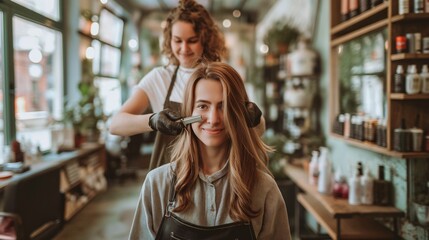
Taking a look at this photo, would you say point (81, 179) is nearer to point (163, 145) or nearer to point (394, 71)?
point (163, 145)

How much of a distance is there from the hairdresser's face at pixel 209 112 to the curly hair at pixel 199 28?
0.33 metres

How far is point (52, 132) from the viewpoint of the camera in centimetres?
411

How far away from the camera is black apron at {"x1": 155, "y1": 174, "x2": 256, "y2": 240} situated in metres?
1.20

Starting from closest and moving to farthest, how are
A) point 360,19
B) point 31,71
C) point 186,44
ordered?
point 186,44 < point 360,19 < point 31,71

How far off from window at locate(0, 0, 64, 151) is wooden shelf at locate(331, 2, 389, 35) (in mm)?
2782

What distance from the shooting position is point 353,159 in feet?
9.92

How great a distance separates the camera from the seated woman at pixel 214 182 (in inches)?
49.0

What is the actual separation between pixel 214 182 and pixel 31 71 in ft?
11.3

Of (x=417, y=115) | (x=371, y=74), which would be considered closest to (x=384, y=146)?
(x=417, y=115)

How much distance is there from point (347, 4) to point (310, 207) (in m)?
1.53

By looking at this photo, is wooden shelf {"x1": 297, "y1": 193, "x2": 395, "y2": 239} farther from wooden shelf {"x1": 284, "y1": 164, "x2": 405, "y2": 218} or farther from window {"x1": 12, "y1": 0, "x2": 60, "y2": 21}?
window {"x1": 12, "y1": 0, "x2": 60, "y2": 21}

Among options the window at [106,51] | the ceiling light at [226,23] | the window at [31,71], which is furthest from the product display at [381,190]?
the ceiling light at [226,23]

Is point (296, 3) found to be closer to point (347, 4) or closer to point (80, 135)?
point (347, 4)

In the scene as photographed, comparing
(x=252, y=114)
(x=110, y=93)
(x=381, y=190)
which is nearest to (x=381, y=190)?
(x=381, y=190)
